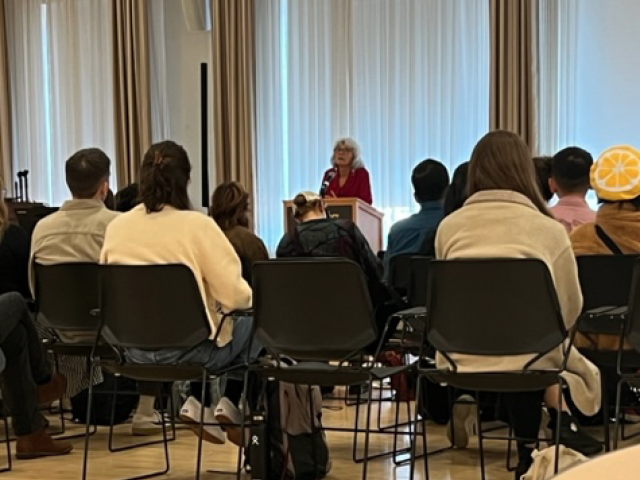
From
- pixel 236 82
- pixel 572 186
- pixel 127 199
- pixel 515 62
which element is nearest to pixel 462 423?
pixel 572 186

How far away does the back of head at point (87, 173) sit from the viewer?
3902mm

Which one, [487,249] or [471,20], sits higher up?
[471,20]

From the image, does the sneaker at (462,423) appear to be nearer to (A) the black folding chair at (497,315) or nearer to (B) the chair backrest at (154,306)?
(A) the black folding chair at (497,315)

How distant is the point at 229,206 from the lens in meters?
4.02

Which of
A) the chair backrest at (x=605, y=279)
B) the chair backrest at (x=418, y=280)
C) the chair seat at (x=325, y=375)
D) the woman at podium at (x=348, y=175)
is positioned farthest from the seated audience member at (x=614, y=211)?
the woman at podium at (x=348, y=175)

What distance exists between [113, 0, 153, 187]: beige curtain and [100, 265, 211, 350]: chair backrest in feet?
18.2

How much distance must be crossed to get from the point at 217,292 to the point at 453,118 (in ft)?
16.1

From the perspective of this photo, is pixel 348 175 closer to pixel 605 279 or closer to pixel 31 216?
pixel 31 216

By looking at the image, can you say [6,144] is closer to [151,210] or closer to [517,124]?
[517,124]

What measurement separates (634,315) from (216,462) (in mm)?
1851

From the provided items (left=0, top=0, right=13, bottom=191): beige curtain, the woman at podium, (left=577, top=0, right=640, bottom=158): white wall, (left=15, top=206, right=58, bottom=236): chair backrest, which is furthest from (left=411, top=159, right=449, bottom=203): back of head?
(left=0, top=0, right=13, bottom=191): beige curtain

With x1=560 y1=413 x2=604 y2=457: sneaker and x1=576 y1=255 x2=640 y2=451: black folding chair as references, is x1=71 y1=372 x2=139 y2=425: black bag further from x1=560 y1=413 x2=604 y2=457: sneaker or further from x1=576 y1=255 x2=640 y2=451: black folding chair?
x1=576 y1=255 x2=640 y2=451: black folding chair

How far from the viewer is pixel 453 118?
24.9 feet

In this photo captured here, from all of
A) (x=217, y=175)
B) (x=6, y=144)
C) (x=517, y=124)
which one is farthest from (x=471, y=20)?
(x=6, y=144)
